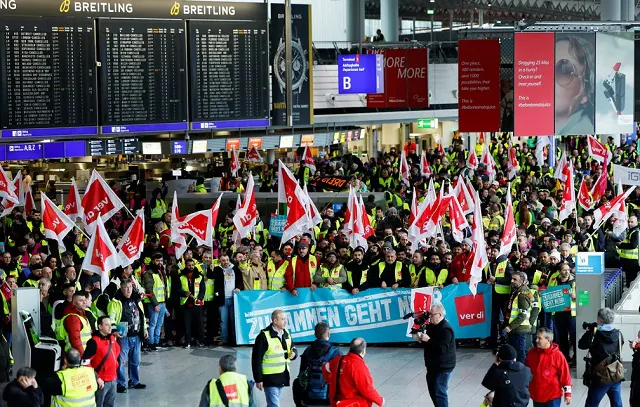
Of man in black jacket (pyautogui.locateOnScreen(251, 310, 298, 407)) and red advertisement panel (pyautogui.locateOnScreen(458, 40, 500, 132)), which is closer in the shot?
man in black jacket (pyautogui.locateOnScreen(251, 310, 298, 407))

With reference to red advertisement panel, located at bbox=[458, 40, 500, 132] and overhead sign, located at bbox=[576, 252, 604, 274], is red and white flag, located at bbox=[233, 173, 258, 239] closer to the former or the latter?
red advertisement panel, located at bbox=[458, 40, 500, 132]

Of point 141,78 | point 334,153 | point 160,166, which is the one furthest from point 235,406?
point 334,153

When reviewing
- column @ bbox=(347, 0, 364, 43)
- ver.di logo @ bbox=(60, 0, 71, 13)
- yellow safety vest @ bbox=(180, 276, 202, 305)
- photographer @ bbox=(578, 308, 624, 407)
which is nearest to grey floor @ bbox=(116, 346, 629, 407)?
yellow safety vest @ bbox=(180, 276, 202, 305)

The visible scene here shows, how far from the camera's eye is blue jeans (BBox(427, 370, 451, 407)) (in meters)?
14.3

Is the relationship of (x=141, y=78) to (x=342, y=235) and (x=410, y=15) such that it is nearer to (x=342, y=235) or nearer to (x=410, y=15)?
(x=342, y=235)

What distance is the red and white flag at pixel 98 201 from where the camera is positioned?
21547 millimetres

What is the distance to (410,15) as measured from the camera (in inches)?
3098

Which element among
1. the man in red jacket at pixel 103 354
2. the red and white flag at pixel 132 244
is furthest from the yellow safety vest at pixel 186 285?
the man in red jacket at pixel 103 354

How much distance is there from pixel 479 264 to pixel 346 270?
2.22 meters

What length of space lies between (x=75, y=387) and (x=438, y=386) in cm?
413

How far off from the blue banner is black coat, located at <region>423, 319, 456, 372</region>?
3.78 metres

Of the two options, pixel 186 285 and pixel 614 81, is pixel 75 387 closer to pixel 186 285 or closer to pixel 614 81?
pixel 186 285

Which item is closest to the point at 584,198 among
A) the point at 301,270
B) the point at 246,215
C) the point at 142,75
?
the point at 246,215

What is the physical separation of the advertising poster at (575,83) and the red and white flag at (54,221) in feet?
29.8
